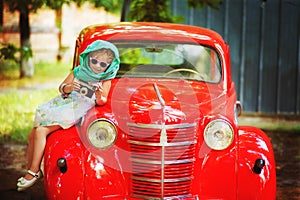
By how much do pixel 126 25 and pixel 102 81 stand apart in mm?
1087

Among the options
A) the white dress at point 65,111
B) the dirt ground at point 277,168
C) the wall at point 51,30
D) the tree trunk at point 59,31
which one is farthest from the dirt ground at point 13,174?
the tree trunk at point 59,31

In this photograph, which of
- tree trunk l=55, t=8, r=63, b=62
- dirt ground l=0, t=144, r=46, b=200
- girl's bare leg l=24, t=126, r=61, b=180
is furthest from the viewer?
tree trunk l=55, t=8, r=63, b=62

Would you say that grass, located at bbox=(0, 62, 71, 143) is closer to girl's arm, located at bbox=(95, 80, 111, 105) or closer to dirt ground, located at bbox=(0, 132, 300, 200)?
dirt ground, located at bbox=(0, 132, 300, 200)

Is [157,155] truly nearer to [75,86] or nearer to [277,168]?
[75,86]

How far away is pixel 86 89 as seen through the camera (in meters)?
5.20

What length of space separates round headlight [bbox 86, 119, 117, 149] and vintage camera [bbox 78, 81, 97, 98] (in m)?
0.37

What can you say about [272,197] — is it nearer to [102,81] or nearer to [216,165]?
[216,165]

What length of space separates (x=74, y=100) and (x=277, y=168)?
336 centimetres

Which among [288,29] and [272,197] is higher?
[288,29]

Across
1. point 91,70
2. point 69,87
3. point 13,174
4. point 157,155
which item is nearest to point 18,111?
point 13,174

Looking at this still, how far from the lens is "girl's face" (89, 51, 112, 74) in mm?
5191

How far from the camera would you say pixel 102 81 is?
526 cm

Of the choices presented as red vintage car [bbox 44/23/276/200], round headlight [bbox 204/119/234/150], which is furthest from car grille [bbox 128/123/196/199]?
round headlight [bbox 204/119/234/150]

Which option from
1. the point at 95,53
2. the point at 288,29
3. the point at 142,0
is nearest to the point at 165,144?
the point at 95,53
